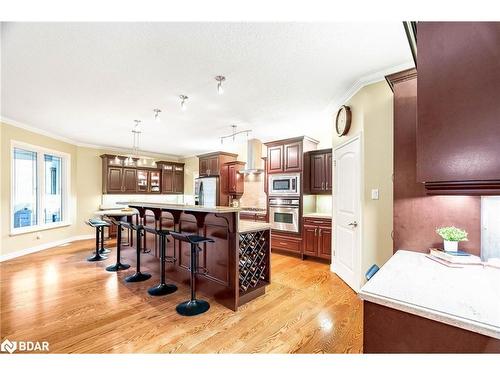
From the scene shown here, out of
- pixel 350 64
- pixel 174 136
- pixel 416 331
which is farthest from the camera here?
pixel 174 136

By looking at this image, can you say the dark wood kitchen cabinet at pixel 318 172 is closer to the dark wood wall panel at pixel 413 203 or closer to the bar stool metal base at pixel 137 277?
the dark wood wall panel at pixel 413 203

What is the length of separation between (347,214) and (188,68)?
2698 millimetres

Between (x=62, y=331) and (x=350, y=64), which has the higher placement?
(x=350, y=64)

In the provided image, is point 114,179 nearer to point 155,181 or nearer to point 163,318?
point 155,181

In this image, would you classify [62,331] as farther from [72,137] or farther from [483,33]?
[72,137]

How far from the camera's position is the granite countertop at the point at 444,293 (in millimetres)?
808

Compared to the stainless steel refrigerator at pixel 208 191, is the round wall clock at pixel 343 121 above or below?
above

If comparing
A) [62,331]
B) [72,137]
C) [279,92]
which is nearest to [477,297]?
[279,92]

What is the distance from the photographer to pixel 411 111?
183 centimetres

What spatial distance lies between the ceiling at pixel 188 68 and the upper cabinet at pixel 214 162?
2098 mm

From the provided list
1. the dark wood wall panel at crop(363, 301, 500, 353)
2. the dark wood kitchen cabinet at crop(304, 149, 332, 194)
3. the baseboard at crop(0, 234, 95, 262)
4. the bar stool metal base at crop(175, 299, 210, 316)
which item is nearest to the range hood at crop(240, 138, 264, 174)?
the dark wood kitchen cabinet at crop(304, 149, 332, 194)

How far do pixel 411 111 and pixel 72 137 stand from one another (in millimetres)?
6764

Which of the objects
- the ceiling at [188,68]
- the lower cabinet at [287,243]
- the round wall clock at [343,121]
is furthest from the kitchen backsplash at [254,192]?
the round wall clock at [343,121]

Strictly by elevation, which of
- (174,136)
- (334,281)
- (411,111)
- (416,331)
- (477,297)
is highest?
(174,136)
